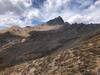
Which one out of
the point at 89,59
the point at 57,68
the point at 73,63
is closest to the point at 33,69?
the point at 57,68

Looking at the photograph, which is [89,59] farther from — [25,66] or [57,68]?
[25,66]

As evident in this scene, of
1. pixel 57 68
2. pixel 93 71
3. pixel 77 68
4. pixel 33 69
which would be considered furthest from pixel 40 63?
pixel 93 71

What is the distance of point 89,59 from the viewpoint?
1524cm

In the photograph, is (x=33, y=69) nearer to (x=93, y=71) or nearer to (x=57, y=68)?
(x=57, y=68)

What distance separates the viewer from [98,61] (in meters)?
14.9

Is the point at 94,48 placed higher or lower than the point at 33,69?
higher

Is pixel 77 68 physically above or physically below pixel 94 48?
below

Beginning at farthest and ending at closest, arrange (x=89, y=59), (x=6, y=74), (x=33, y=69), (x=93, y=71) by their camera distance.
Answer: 1. (x=6, y=74)
2. (x=33, y=69)
3. (x=89, y=59)
4. (x=93, y=71)

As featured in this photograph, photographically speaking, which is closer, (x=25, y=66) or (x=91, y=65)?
(x=91, y=65)

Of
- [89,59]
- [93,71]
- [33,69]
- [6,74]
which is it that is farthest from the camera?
[6,74]

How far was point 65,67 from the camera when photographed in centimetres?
1527

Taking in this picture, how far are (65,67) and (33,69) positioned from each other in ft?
8.71

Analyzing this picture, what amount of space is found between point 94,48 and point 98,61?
6.53 feet

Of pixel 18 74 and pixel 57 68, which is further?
pixel 18 74
